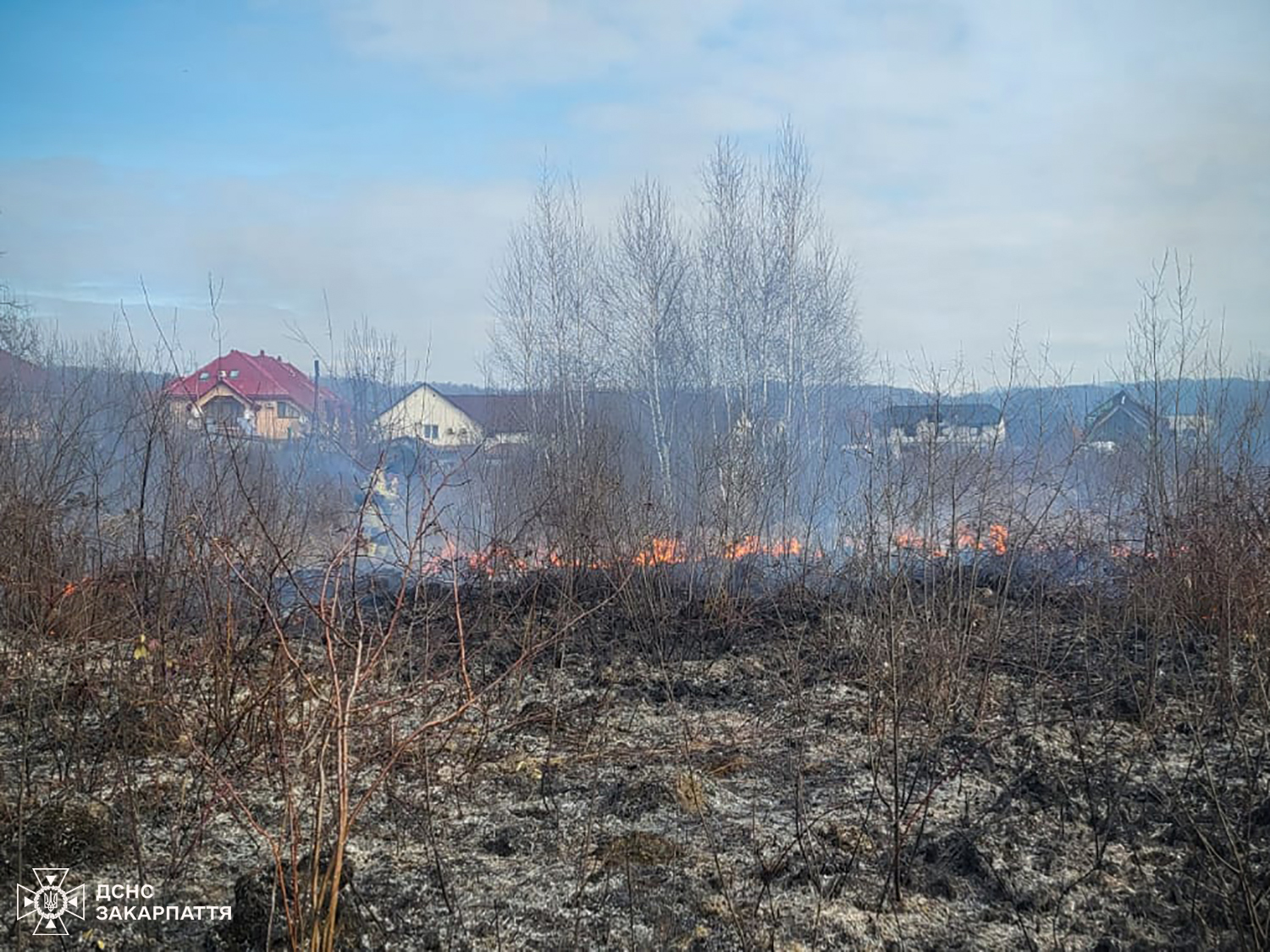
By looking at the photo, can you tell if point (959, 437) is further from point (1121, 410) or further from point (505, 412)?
point (505, 412)

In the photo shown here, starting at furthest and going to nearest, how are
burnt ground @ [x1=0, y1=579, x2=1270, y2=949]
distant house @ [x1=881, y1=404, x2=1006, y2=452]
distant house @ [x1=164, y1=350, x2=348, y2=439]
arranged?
distant house @ [x1=881, y1=404, x2=1006, y2=452], distant house @ [x1=164, y1=350, x2=348, y2=439], burnt ground @ [x1=0, y1=579, x2=1270, y2=949]

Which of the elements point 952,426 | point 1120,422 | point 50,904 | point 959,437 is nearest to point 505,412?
point 1120,422

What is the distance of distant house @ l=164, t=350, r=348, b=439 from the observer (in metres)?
5.59

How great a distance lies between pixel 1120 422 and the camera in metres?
10.4

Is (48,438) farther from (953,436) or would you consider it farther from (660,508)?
(953,436)

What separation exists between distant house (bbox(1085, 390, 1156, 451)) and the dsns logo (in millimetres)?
7226

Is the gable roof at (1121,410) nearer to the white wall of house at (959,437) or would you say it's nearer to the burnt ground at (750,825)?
the white wall of house at (959,437)

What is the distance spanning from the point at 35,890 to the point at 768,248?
54.6ft

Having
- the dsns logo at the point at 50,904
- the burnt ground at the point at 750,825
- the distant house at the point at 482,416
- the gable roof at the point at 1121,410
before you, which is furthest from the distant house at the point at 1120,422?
the dsns logo at the point at 50,904

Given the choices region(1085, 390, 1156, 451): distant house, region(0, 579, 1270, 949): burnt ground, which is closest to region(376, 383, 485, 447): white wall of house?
region(1085, 390, 1156, 451): distant house

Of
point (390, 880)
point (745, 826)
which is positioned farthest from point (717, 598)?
point (390, 880)

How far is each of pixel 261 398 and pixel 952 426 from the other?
14.7m

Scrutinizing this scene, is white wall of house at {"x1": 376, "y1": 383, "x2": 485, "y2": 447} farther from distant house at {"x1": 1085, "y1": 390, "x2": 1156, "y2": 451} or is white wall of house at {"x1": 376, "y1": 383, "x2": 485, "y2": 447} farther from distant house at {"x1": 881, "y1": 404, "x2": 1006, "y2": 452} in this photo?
distant house at {"x1": 1085, "y1": 390, "x2": 1156, "y2": 451}

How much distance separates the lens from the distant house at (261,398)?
220 inches
